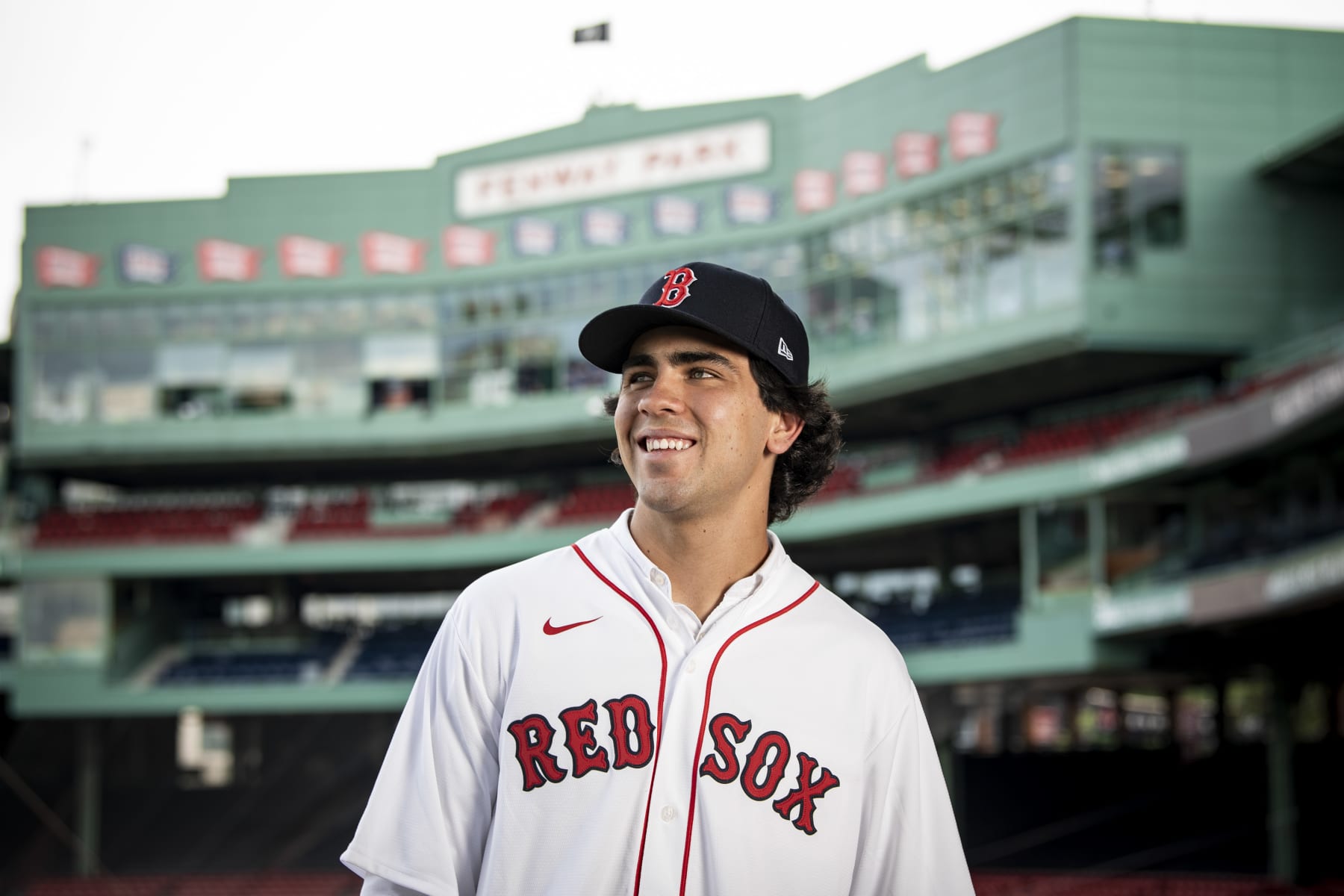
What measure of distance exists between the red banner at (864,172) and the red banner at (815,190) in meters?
0.71

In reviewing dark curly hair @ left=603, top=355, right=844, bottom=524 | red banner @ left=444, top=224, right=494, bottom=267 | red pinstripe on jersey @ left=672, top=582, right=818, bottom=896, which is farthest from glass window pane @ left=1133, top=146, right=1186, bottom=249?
red pinstripe on jersey @ left=672, top=582, right=818, bottom=896

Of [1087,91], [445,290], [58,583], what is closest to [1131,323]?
[1087,91]

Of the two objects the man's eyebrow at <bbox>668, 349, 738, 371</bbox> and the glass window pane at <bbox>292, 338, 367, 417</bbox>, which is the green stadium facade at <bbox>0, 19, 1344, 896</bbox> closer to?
the glass window pane at <bbox>292, 338, 367, 417</bbox>

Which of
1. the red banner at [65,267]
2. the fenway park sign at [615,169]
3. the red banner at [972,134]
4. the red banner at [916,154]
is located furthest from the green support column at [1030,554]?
the red banner at [65,267]

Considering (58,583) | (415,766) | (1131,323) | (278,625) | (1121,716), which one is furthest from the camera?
(278,625)

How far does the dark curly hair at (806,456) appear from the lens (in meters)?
4.35

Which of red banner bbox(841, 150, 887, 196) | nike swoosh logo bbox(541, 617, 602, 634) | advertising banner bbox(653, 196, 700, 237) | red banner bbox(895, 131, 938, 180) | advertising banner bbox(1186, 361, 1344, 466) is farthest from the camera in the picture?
advertising banner bbox(653, 196, 700, 237)

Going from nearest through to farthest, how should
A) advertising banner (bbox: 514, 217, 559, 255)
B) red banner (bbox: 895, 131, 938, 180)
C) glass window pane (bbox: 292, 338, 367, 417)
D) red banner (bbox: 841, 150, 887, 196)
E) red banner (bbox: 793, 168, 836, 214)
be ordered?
1. red banner (bbox: 895, 131, 938, 180)
2. red banner (bbox: 841, 150, 887, 196)
3. red banner (bbox: 793, 168, 836, 214)
4. advertising banner (bbox: 514, 217, 559, 255)
5. glass window pane (bbox: 292, 338, 367, 417)

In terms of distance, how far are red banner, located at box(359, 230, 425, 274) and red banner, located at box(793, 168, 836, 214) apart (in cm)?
1129

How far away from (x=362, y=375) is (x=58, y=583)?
9485mm

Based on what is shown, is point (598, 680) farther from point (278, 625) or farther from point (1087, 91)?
point (278, 625)

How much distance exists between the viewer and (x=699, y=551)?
12.9 ft

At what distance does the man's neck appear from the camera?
3.90m

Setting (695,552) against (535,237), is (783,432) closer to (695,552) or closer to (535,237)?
(695,552)
